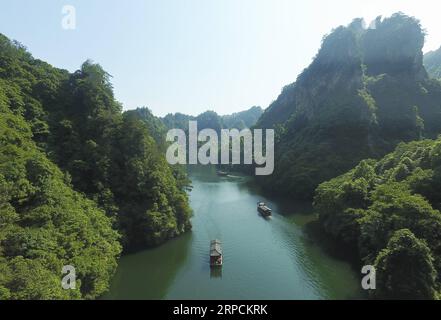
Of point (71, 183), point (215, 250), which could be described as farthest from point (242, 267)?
point (71, 183)

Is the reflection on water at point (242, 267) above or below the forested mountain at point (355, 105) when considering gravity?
below

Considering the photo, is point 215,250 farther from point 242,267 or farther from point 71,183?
point 71,183

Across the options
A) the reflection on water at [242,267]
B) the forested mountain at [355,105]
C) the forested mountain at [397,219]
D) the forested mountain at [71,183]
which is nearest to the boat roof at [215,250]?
the reflection on water at [242,267]

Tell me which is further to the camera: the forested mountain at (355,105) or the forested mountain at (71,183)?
the forested mountain at (355,105)

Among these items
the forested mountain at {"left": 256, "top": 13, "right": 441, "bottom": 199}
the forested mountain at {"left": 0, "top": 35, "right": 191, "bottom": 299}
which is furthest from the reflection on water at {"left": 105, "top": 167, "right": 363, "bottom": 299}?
the forested mountain at {"left": 256, "top": 13, "right": 441, "bottom": 199}

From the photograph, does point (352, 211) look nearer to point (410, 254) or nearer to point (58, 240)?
point (410, 254)

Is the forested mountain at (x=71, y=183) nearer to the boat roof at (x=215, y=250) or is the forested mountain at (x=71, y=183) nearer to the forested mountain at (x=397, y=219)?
the boat roof at (x=215, y=250)
